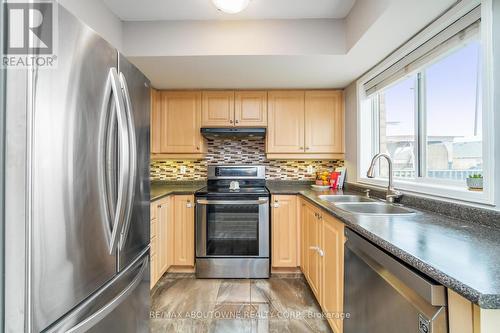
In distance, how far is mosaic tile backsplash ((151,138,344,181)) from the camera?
312 cm

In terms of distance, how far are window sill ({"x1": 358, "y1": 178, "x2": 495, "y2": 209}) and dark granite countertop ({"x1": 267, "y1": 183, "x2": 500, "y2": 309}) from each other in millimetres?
110

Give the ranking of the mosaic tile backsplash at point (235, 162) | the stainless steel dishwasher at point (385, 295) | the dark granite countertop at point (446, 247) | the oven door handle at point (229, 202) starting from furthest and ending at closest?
the mosaic tile backsplash at point (235, 162), the oven door handle at point (229, 202), the stainless steel dishwasher at point (385, 295), the dark granite countertop at point (446, 247)

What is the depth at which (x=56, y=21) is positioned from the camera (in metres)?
0.73

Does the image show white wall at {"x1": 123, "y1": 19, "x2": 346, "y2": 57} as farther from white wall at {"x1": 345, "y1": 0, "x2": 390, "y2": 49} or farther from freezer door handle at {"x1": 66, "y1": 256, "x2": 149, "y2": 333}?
freezer door handle at {"x1": 66, "y1": 256, "x2": 149, "y2": 333}

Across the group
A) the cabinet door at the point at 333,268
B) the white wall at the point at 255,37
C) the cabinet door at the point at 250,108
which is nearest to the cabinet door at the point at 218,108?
the cabinet door at the point at 250,108

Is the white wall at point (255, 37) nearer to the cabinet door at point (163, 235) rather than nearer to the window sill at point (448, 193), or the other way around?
the window sill at point (448, 193)

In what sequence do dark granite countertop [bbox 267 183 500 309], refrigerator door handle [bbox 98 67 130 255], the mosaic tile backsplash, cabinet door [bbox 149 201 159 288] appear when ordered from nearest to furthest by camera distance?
1. dark granite countertop [bbox 267 183 500 309]
2. refrigerator door handle [bbox 98 67 130 255]
3. cabinet door [bbox 149 201 159 288]
4. the mosaic tile backsplash

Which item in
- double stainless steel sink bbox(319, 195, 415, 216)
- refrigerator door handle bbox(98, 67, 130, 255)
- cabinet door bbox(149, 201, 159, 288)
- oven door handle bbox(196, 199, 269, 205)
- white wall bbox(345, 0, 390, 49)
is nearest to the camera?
refrigerator door handle bbox(98, 67, 130, 255)

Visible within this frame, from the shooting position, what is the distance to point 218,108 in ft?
9.31

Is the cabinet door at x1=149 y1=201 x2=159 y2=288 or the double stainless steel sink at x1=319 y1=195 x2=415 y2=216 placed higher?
the double stainless steel sink at x1=319 y1=195 x2=415 y2=216

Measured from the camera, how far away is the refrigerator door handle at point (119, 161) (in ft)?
2.99

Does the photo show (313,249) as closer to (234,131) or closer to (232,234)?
(232,234)

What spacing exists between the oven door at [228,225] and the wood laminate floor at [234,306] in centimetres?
31

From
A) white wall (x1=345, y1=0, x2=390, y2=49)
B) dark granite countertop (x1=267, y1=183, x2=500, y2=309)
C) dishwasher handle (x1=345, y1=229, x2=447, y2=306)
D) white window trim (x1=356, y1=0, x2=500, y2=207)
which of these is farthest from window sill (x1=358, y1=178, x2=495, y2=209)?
white wall (x1=345, y1=0, x2=390, y2=49)
